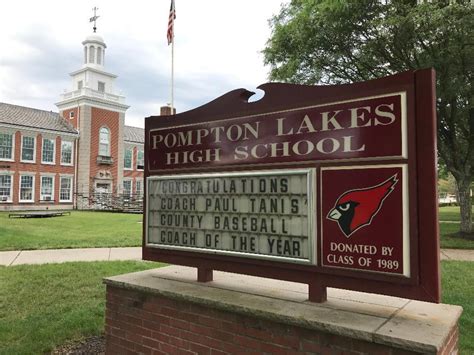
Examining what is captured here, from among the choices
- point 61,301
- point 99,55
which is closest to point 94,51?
point 99,55

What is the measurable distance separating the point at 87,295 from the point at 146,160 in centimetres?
295

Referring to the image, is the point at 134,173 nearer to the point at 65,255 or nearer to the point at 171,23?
the point at 171,23

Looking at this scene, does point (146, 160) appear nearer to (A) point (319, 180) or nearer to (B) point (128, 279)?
(B) point (128, 279)

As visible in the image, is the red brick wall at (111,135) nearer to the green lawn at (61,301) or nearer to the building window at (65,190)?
the building window at (65,190)

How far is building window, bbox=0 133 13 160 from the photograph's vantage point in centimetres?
3017

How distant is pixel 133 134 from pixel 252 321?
41992 millimetres

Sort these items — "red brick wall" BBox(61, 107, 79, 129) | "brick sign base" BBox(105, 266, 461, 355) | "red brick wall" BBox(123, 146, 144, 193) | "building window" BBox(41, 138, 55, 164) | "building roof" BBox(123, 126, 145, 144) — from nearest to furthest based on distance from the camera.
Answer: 1. "brick sign base" BBox(105, 266, 461, 355)
2. "building window" BBox(41, 138, 55, 164)
3. "red brick wall" BBox(61, 107, 79, 129)
4. "red brick wall" BBox(123, 146, 144, 193)
5. "building roof" BBox(123, 126, 145, 144)

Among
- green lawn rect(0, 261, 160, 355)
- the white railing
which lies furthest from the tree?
the white railing

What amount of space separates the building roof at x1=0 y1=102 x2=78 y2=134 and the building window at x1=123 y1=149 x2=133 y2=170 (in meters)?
6.78

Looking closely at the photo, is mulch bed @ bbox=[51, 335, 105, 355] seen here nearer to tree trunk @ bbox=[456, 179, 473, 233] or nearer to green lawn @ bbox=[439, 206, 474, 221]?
tree trunk @ bbox=[456, 179, 473, 233]

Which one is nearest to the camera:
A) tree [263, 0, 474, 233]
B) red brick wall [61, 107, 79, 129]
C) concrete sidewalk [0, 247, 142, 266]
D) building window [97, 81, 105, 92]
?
concrete sidewalk [0, 247, 142, 266]

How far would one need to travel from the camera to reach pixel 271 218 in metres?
3.36

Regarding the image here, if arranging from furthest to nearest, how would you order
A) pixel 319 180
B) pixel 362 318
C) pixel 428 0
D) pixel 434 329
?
pixel 428 0 < pixel 319 180 < pixel 362 318 < pixel 434 329

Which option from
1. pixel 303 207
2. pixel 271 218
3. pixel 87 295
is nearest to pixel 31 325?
pixel 87 295
